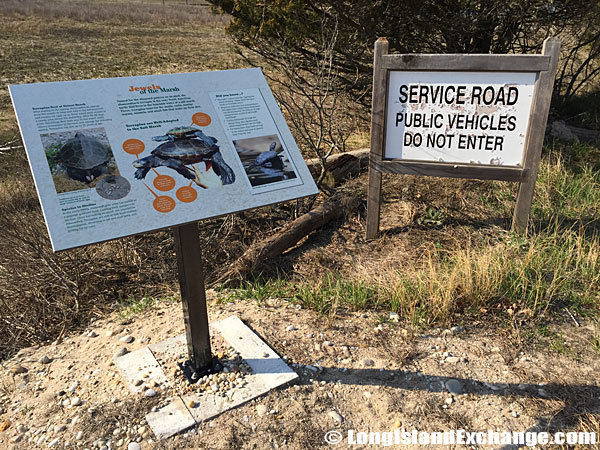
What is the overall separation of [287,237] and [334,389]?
1.81m

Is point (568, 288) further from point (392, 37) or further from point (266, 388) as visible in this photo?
point (392, 37)

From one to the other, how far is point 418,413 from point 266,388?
2.57ft

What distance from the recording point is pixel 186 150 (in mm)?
2320

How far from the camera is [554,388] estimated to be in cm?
262

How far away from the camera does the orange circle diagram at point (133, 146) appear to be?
220 cm

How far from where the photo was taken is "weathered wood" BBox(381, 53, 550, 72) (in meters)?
3.66

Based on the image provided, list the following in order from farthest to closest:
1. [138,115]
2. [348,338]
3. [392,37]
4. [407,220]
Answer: [392,37] → [407,220] → [348,338] → [138,115]

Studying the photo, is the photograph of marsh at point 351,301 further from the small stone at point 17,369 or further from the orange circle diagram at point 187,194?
the orange circle diagram at point 187,194

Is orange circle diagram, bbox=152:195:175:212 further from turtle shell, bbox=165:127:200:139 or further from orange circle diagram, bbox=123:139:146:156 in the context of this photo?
turtle shell, bbox=165:127:200:139

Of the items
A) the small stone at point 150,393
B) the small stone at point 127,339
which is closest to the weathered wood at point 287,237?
the small stone at point 127,339

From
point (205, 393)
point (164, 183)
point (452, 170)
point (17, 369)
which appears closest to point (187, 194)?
point (164, 183)

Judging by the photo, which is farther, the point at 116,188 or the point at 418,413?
the point at 418,413

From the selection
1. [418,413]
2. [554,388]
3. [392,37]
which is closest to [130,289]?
[418,413]

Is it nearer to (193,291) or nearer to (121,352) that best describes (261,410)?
(193,291)
